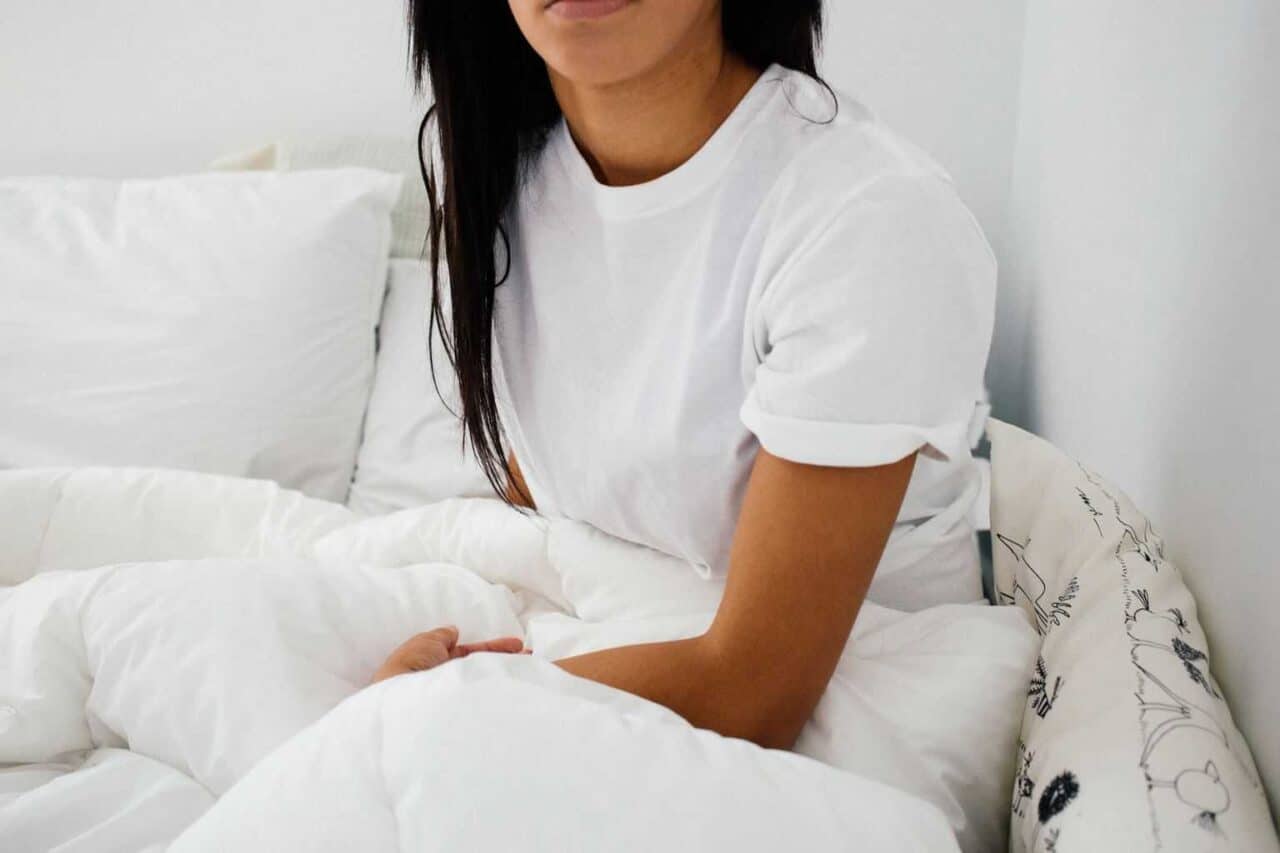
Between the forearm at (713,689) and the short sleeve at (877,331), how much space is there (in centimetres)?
15

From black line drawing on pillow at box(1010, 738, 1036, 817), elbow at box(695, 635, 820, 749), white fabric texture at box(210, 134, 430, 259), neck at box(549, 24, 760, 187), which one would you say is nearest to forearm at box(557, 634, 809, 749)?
elbow at box(695, 635, 820, 749)

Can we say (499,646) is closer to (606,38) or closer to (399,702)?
(399,702)

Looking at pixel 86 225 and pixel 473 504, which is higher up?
pixel 86 225

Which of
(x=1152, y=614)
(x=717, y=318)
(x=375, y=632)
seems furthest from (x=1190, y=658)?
(x=375, y=632)

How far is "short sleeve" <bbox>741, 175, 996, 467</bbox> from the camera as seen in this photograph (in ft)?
2.43

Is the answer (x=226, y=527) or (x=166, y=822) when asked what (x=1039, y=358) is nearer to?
(x=226, y=527)

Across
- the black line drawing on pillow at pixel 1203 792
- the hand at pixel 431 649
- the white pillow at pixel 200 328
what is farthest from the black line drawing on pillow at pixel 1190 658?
the white pillow at pixel 200 328

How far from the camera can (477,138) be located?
985 millimetres

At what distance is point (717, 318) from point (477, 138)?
28 cm

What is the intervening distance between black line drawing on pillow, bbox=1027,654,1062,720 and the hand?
39 cm

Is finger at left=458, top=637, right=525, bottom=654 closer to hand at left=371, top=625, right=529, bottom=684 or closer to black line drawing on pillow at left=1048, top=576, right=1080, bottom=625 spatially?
hand at left=371, top=625, right=529, bottom=684

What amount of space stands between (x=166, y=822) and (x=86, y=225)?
3.95ft

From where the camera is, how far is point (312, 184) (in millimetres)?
1709

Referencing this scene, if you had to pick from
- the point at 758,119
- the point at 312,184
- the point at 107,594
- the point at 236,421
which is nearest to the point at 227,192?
the point at 312,184
